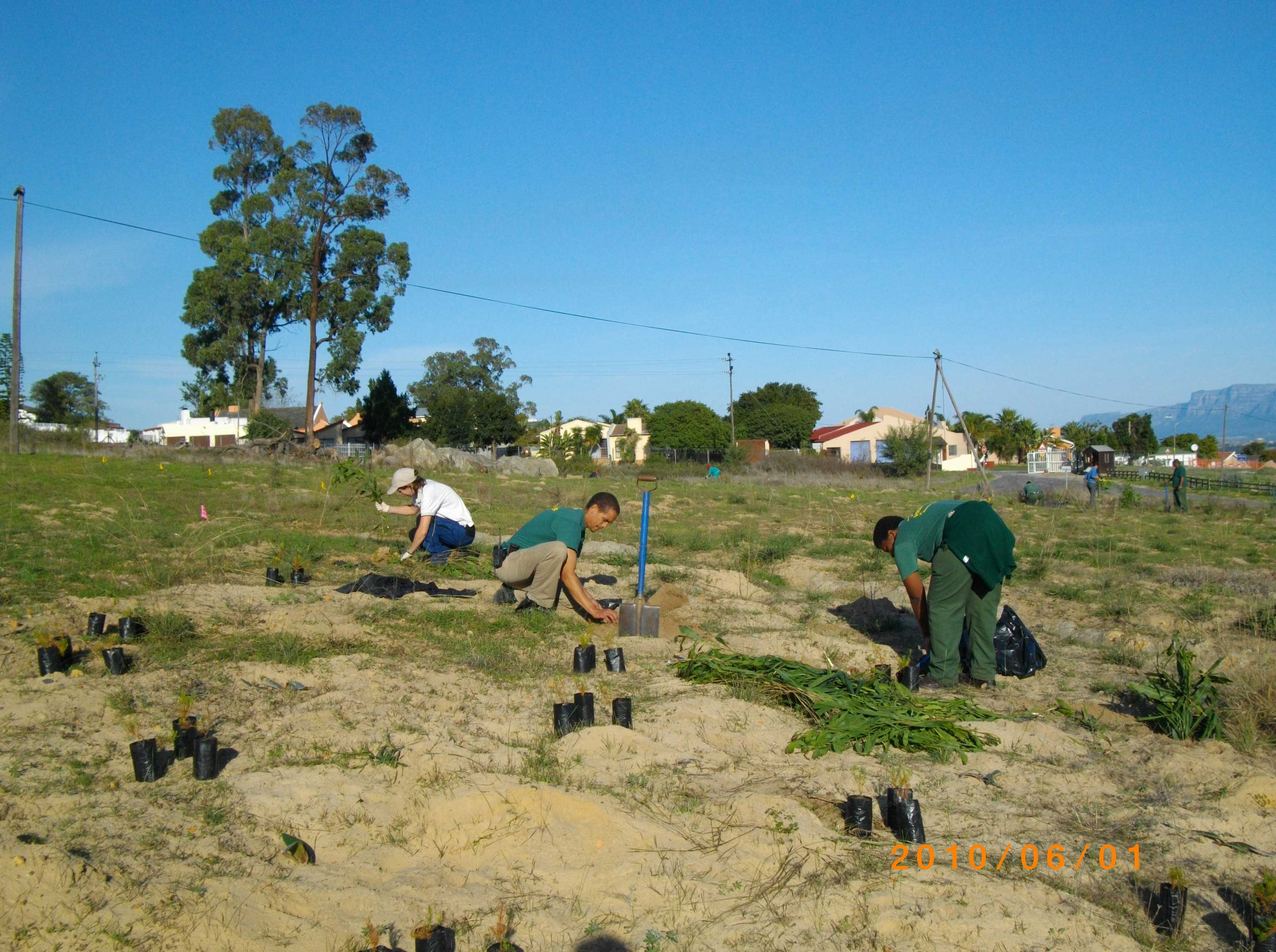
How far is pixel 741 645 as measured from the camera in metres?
6.92

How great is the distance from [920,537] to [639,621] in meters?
2.20

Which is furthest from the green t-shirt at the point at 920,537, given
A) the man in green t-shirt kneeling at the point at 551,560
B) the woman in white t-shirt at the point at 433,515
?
the woman in white t-shirt at the point at 433,515

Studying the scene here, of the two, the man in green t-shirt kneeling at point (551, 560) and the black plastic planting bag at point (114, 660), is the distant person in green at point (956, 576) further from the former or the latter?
the black plastic planting bag at point (114, 660)

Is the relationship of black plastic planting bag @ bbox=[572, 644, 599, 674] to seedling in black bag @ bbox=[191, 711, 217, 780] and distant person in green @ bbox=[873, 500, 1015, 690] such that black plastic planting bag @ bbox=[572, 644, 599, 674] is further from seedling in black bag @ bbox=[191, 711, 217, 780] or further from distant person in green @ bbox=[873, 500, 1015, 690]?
seedling in black bag @ bbox=[191, 711, 217, 780]

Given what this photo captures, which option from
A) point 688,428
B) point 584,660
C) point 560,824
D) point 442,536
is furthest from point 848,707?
point 688,428

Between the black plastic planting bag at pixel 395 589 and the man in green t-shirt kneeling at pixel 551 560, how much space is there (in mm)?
746

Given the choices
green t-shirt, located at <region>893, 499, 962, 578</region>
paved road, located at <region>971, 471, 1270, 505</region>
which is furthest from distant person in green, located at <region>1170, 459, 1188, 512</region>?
green t-shirt, located at <region>893, 499, 962, 578</region>

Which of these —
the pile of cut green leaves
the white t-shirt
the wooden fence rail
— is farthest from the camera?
the wooden fence rail

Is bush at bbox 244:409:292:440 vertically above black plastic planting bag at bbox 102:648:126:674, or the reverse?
bush at bbox 244:409:292:440

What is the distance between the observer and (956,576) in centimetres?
590

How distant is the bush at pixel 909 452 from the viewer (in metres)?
40.6

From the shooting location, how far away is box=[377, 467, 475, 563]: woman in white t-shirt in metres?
8.76

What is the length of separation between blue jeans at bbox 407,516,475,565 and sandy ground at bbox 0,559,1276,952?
3324 mm
